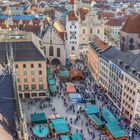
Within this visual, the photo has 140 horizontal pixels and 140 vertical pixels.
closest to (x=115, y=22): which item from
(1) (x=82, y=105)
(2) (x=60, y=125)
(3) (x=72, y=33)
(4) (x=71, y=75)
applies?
(3) (x=72, y=33)

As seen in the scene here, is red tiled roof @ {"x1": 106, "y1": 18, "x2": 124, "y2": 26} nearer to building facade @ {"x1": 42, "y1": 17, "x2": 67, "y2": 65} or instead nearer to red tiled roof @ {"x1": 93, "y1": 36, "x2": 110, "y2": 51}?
building facade @ {"x1": 42, "y1": 17, "x2": 67, "y2": 65}

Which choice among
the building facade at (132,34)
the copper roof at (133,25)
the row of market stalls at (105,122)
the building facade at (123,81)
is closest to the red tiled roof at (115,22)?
the building facade at (132,34)

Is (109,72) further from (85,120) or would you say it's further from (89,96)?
(85,120)

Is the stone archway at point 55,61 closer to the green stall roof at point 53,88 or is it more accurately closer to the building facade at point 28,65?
the green stall roof at point 53,88

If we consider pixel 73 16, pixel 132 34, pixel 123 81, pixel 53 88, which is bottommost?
pixel 53 88

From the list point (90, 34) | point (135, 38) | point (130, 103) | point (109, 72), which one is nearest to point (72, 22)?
point (90, 34)

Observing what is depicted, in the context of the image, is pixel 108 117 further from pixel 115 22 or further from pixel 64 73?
pixel 115 22
